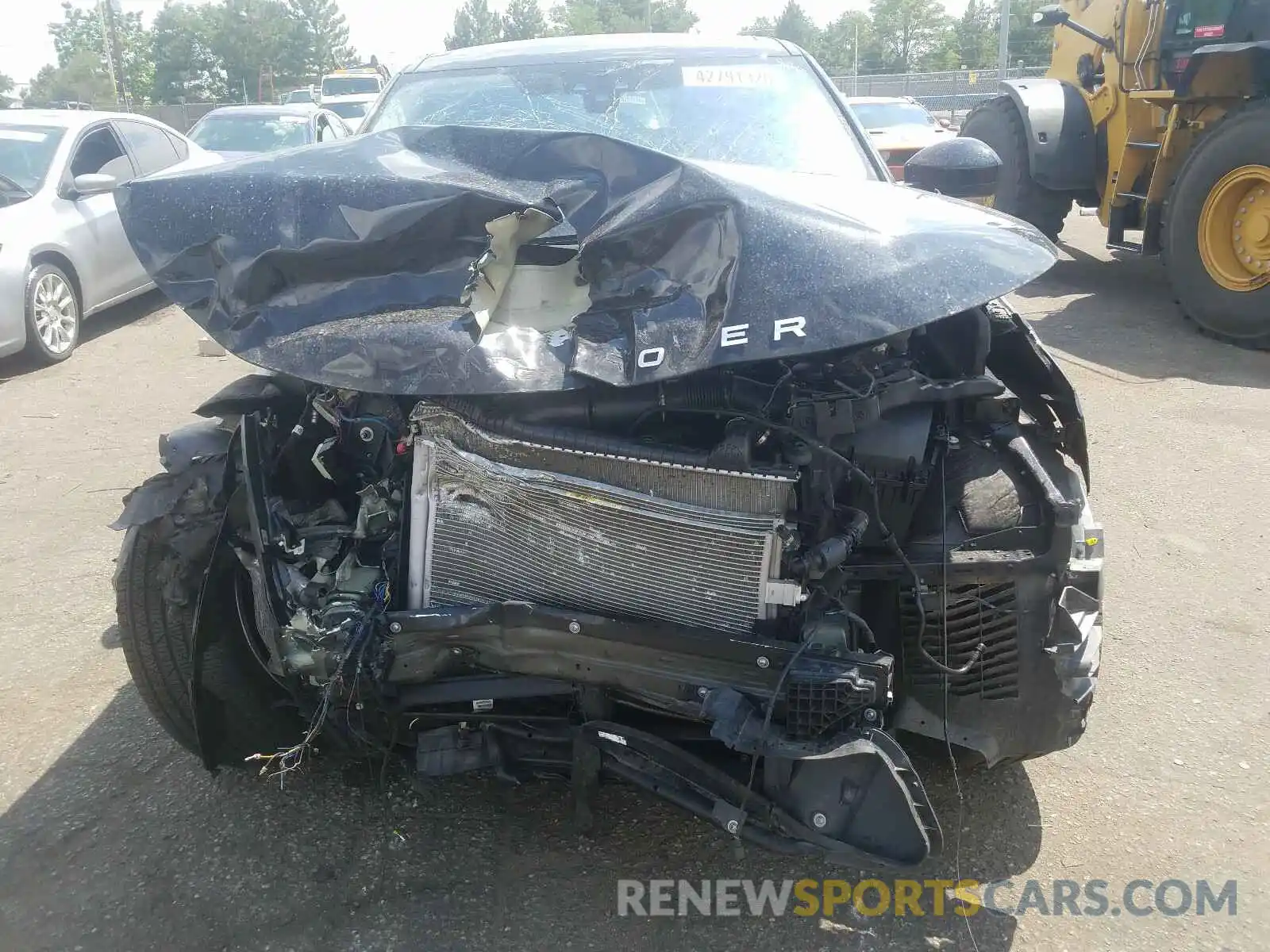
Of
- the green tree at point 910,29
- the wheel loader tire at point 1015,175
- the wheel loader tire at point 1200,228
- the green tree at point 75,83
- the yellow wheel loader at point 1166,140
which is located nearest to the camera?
the wheel loader tire at point 1200,228

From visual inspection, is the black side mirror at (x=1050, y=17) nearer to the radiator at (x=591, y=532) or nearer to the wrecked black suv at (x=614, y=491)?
the wrecked black suv at (x=614, y=491)

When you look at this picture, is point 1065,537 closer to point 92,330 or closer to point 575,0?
point 92,330

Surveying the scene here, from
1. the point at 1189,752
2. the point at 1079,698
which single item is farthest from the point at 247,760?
the point at 1189,752

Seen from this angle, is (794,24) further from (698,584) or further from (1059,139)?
(698,584)

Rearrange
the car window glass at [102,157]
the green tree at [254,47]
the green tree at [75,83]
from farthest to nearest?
the green tree at [254,47] → the green tree at [75,83] → the car window glass at [102,157]

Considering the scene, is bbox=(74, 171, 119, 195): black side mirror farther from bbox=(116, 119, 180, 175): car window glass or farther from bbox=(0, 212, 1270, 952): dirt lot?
bbox=(0, 212, 1270, 952): dirt lot

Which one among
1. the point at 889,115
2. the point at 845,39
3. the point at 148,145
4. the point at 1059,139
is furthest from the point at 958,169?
the point at 845,39

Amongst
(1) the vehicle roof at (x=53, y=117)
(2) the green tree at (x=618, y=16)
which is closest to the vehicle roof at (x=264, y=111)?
(1) the vehicle roof at (x=53, y=117)

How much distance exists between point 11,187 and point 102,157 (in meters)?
0.92

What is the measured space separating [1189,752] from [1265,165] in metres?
5.39

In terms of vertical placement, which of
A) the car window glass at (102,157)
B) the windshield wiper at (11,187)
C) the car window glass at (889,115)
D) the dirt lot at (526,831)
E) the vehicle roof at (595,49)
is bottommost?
the dirt lot at (526,831)

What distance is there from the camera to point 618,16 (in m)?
62.1

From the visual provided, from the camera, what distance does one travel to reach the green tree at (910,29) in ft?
208

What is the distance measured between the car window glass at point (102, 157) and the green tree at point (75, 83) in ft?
132
